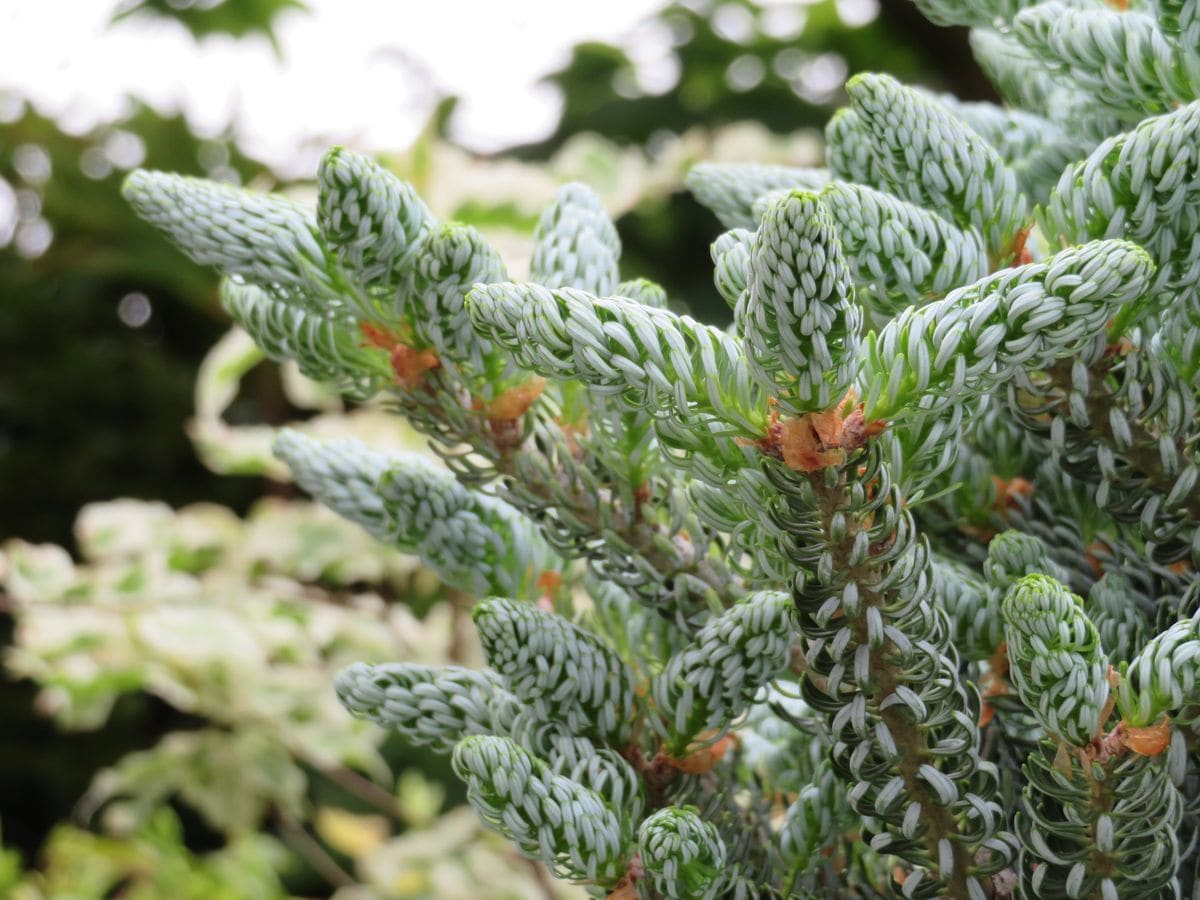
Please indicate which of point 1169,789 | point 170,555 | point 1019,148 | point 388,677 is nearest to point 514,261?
point 170,555

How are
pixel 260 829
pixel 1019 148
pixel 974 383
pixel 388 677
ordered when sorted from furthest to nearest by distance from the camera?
pixel 260 829, pixel 1019 148, pixel 388 677, pixel 974 383

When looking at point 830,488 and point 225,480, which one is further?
point 225,480

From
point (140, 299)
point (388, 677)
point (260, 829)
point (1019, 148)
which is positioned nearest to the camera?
point (388, 677)

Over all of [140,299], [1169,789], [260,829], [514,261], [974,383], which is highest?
[974,383]

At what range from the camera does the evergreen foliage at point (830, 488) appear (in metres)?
0.28

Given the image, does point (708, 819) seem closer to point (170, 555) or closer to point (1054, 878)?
point (1054, 878)

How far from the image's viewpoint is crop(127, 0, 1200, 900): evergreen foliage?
0.28m

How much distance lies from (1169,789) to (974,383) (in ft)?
0.40

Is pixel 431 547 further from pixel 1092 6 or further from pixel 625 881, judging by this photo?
pixel 1092 6

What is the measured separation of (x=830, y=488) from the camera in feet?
0.92

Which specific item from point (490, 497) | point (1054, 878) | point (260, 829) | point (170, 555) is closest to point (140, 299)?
point (260, 829)

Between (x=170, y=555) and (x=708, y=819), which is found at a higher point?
(x=708, y=819)

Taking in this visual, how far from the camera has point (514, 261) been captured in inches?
48.4

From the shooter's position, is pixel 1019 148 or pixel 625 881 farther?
pixel 1019 148
